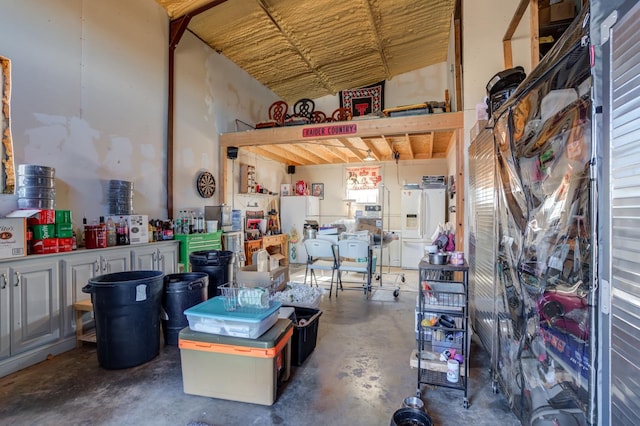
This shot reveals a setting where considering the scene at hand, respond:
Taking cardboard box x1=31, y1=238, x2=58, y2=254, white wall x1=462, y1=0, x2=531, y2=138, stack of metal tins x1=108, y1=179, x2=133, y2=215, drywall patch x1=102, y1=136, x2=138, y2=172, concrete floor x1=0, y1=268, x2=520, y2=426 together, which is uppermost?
white wall x1=462, y1=0, x2=531, y2=138

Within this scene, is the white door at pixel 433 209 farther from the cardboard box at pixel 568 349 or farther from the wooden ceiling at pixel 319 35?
the cardboard box at pixel 568 349

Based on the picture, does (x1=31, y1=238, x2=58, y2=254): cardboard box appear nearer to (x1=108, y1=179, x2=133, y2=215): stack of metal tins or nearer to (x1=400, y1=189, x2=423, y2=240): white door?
(x1=108, y1=179, x2=133, y2=215): stack of metal tins

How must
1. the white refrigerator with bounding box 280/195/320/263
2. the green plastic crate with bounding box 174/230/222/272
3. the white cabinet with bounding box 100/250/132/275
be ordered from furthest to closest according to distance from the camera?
the white refrigerator with bounding box 280/195/320/263 → the green plastic crate with bounding box 174/230/222/272 → the white cabinet with bounding box 100/250/132/275

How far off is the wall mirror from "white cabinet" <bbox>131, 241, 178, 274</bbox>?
1208 mm

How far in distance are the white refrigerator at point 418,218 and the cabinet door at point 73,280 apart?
5.92m

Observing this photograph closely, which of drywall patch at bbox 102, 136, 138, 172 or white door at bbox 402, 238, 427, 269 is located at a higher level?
drywall patch at bbox 102, 136, 138, 172

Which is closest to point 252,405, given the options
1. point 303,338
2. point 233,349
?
point 233,349

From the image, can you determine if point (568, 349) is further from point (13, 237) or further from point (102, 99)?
point (102, 99)

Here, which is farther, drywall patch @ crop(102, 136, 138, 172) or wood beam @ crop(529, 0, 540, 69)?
drywall patch @ crop(102, 136, 138, 172)

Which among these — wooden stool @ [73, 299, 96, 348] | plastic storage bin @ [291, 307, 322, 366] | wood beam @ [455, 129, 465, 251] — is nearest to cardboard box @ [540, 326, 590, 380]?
plastic storage bin @ [291, 307, 322, 366]

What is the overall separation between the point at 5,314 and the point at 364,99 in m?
7.07

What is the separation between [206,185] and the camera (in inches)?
205

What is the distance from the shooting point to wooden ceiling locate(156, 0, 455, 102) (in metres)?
4.39

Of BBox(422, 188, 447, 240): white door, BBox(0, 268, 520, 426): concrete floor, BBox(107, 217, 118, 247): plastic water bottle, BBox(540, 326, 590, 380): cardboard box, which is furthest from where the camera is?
BBox(422, 188, 447, 240): white door
